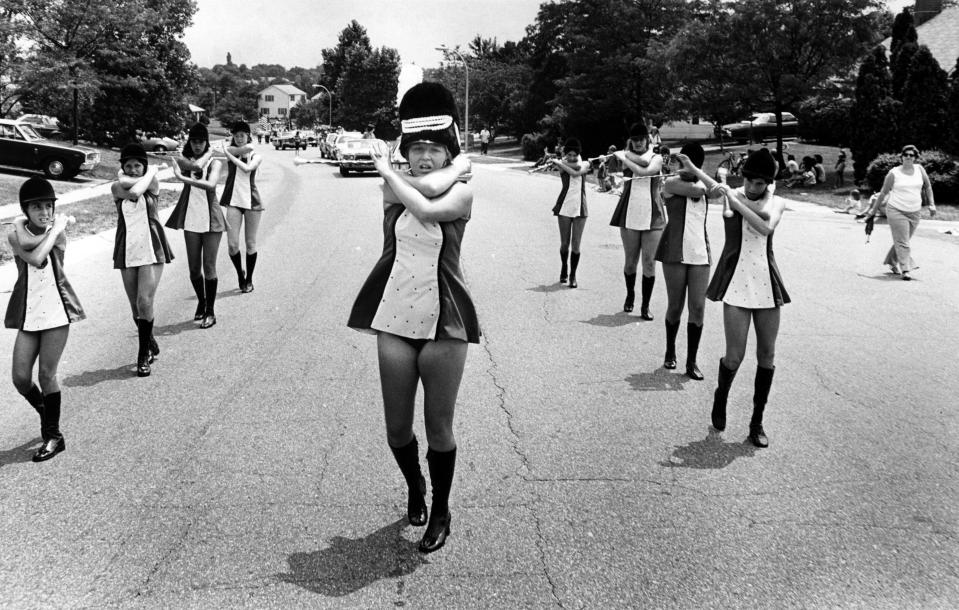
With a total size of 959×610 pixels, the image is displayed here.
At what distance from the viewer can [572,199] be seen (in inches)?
395

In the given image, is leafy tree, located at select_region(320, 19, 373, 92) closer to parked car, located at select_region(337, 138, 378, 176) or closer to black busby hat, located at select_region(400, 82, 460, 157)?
parked car, located at select_region(337, 138, 378, 176)

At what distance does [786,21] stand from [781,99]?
9.13ft

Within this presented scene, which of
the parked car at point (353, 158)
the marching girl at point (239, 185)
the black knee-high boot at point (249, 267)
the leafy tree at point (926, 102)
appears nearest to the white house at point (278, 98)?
the parked car at point (353, 158)

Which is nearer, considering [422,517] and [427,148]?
[427,148]

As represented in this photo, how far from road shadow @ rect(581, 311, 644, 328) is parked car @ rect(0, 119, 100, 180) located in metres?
21.0

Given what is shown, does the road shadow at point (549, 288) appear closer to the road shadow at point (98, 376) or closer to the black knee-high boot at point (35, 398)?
the road shadow at point (98, 376)

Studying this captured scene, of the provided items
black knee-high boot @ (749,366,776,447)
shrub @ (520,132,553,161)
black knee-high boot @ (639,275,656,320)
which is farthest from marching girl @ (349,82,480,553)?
shrub @ (520,132,553,161)

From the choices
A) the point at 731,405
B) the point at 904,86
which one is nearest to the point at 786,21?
the point at 904,86

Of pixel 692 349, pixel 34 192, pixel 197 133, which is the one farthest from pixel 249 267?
pixel 692 349

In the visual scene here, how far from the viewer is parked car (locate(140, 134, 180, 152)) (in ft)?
142

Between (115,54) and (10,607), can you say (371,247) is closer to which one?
(10,607)

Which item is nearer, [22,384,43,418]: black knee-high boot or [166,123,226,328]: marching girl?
[22,384,43,418]: black knee-high boot

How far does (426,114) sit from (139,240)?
397 centimetres

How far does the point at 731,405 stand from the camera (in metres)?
6.08
